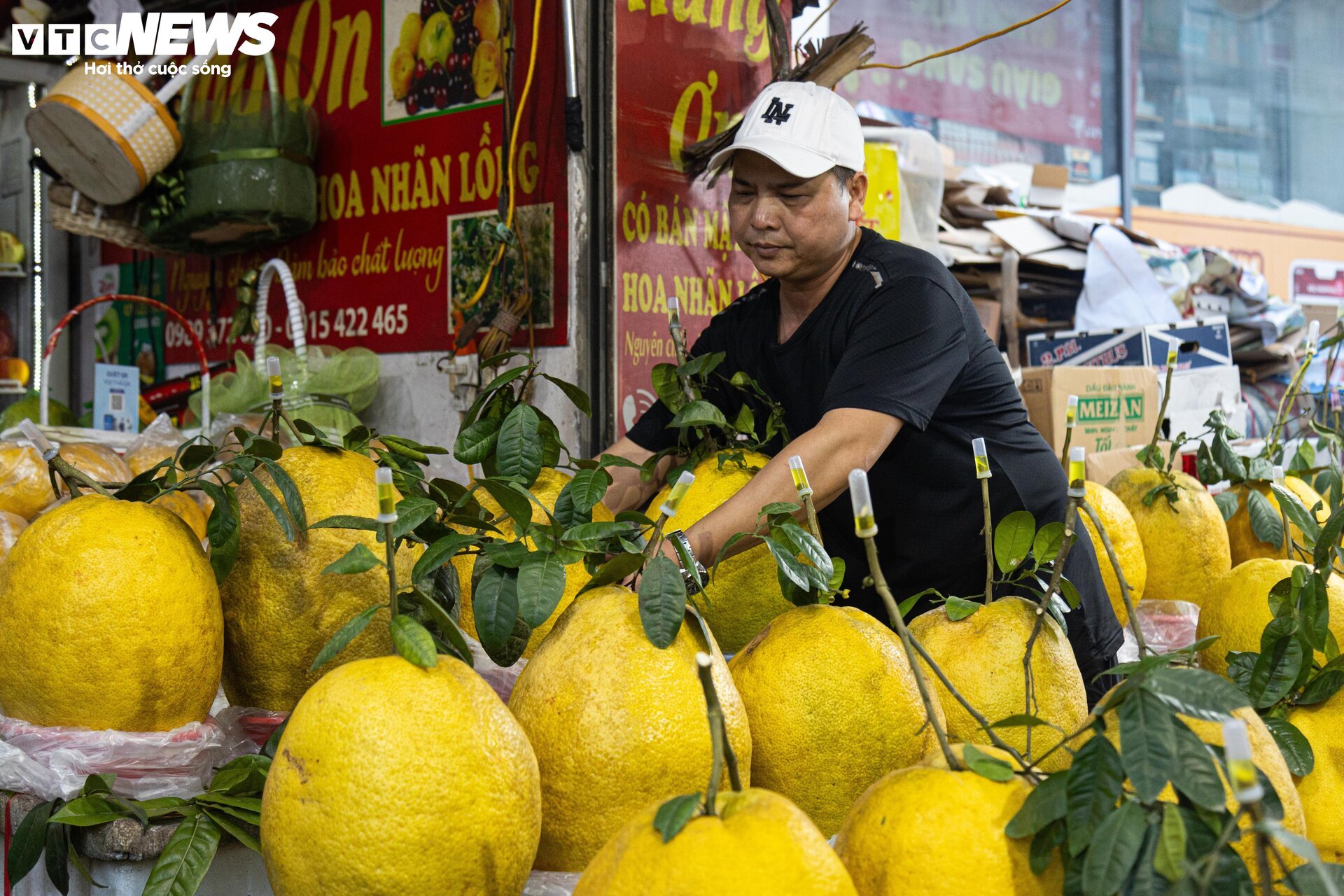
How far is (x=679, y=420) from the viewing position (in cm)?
143

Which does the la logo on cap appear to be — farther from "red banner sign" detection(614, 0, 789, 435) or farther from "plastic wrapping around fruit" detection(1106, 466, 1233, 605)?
"red banner sign" detection(614, 0, 789, 435)

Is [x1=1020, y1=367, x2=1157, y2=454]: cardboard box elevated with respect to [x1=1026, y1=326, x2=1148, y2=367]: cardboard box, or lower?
lower

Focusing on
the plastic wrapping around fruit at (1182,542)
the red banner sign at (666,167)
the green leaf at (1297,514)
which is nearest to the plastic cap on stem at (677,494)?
the green leaf at (1297,514)

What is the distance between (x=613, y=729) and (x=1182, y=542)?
148 centimetres

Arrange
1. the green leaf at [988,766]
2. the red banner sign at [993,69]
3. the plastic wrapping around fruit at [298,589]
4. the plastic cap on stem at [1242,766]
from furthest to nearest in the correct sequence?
the red banner sign at [993,69] < the plastic wrapping around fruit at [298,589] < the green leaf at [988,766] < the plastic cap on stem at [1242,766]

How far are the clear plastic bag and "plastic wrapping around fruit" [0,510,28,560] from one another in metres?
0.92

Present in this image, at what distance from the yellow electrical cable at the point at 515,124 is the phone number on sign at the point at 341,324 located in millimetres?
413

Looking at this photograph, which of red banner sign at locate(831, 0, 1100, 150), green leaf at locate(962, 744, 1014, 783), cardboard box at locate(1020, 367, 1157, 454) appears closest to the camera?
green leaf at locate(962, 744, 1014, 783)

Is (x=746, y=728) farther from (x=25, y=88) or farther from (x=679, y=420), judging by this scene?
(x=25, y=88)

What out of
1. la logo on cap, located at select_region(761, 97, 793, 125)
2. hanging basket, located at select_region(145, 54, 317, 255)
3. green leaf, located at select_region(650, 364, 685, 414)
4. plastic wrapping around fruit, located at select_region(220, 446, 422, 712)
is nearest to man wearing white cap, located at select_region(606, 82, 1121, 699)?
la logo on cap, located at select_region(761, 97, 793, 125)

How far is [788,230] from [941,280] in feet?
0.80

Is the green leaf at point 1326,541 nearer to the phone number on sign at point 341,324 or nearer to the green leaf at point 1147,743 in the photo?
the green leaf at point 1147,743

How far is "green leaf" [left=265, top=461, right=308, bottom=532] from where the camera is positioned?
114 centimetres

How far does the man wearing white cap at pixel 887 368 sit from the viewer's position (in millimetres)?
1673
